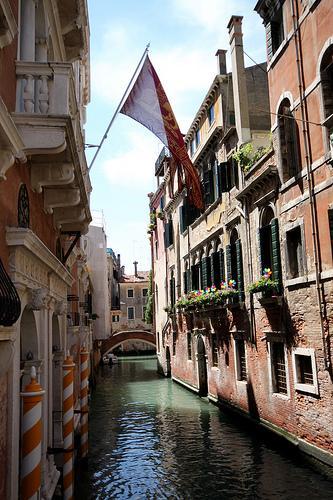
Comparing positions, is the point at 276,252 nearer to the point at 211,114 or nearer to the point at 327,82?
the point at 327,82

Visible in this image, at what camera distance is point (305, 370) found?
1007 cm

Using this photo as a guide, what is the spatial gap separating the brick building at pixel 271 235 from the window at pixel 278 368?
0.02m

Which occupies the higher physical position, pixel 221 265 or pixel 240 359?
pixel 221 265

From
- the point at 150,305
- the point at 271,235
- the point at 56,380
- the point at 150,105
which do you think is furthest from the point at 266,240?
the point at 150,305

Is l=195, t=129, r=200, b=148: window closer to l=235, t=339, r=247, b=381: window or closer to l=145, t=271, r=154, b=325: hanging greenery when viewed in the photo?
l=235, t=339, r=247, b=381: window

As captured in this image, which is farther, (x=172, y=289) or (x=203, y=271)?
(x=172, y=289)

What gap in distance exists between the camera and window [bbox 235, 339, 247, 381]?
46.8 feet

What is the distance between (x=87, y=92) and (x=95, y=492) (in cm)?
1240

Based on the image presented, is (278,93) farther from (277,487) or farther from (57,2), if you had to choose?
(277,487)

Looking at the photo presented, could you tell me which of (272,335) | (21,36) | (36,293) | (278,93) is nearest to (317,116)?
(278,93)

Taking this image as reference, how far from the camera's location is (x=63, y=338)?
8.58 m

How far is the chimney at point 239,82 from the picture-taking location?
14.0 m

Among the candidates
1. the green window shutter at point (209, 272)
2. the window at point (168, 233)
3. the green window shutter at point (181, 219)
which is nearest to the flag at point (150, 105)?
the green window shutter at point (209, 272)

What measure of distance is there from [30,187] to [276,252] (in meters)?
6.80
